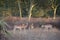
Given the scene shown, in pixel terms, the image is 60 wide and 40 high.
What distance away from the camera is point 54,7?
342 centimetres

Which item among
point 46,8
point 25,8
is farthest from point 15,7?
point 46,8

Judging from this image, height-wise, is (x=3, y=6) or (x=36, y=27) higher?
(x=3, y=6)

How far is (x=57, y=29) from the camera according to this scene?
3430mm

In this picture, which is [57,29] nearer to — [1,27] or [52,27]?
[52,27]

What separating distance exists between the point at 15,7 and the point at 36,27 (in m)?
0.30

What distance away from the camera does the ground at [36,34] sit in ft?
11.1

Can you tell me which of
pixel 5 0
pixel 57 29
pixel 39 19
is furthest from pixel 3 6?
pixel 57 29

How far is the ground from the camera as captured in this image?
3.40 m

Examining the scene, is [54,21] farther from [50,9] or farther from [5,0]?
[5,0]

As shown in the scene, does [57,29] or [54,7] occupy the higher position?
[54,7]

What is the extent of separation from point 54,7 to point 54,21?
0.15 metres

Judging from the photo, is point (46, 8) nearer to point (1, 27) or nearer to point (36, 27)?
point (36, 27)

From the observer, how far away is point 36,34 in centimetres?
341

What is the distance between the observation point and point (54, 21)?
11.3 feet
